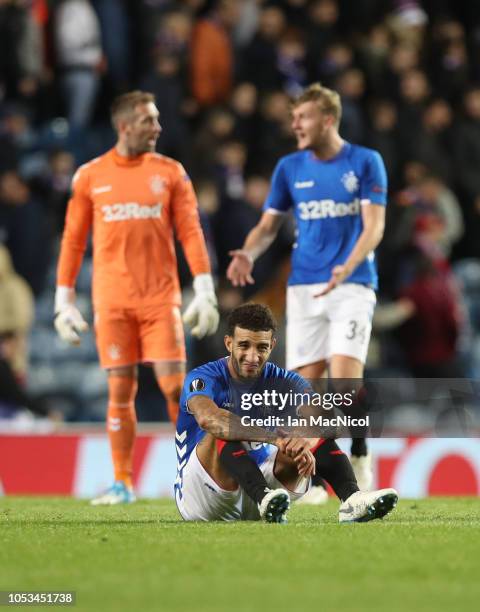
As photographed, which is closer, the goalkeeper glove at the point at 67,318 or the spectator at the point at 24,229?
the goalkeeper glove at the point at 67,318

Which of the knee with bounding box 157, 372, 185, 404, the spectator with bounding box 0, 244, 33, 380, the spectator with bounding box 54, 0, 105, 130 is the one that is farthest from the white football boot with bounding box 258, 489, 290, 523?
the spectator with bounding box 54, 0, 105, 130

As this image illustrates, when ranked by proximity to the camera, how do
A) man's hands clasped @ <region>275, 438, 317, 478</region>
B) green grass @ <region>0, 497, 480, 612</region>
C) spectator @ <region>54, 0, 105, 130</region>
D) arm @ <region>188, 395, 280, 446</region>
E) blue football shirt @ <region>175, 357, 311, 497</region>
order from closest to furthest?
1. green grass @ <region>0, 497, 480, 612</region>
2. man's hands clasped @ <region>275, 438, 317, 478</region>
3. arm @ <region>188, 395, 280, 446</region>
4. blue football shirt @ <region>175, 357, 311, 497</region>
5. spectator @ <region>54, 0, 105, 130</region>

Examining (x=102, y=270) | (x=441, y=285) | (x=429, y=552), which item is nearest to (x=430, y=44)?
(x=441, y=285)

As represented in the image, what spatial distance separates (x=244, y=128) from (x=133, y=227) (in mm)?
6674

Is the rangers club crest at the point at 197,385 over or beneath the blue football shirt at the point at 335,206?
beneath

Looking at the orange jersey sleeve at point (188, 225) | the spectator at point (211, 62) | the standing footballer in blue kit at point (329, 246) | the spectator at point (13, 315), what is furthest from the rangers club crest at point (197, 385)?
the spectator at point (211, 62)

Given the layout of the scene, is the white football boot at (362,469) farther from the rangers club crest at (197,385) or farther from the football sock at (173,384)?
the rangers club crest at (197,385)

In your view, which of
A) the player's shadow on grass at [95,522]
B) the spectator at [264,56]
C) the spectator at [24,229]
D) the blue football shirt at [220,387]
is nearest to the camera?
the blue football shirt at [220,387]

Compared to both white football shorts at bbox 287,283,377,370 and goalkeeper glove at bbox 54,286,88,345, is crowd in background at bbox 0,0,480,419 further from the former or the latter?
goalkeeper glove at bbox 54,286,88,345

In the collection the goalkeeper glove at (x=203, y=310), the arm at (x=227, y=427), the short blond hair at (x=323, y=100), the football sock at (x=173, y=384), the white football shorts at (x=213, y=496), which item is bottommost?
the white football shorts at (x=213, y=496)

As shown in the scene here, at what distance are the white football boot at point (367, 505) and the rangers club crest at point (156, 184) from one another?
3.05m

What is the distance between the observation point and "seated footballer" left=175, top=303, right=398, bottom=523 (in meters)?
6.86

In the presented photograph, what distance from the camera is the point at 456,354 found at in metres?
14.5

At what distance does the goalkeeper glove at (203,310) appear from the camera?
30.8 ft
